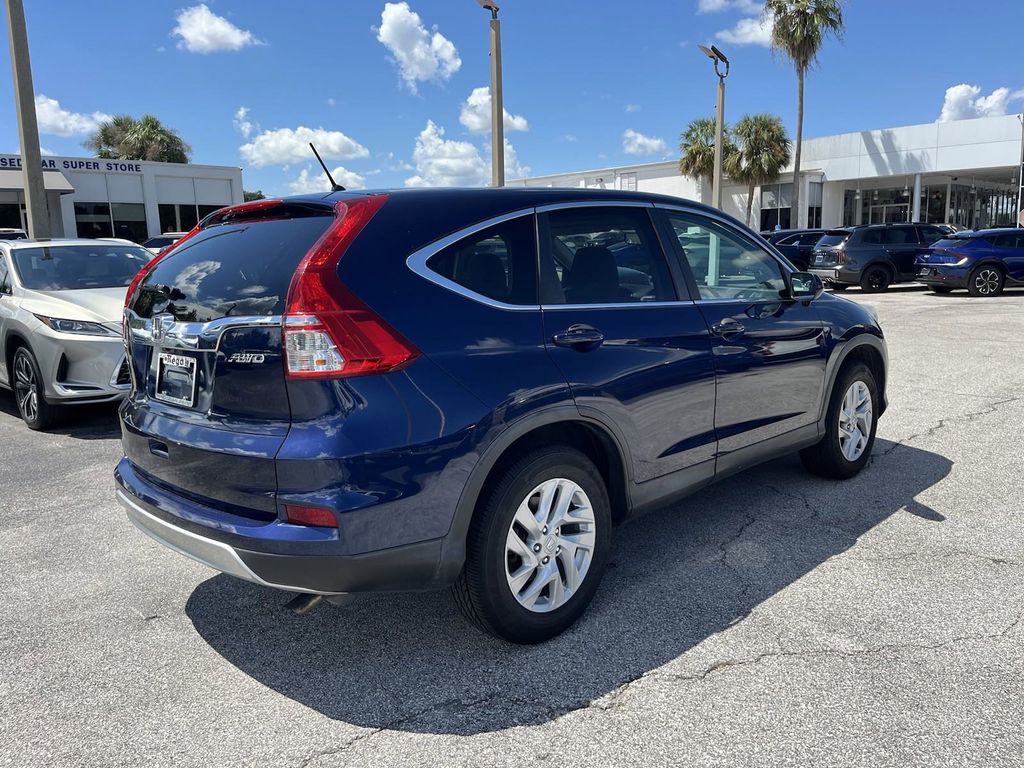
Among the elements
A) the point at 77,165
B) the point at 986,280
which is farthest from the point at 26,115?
the point at 77,165

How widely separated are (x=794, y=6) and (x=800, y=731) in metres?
36.0

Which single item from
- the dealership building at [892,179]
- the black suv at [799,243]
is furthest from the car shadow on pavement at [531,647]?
the dealership building at [892,179]

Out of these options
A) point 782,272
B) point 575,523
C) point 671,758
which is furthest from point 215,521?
point 782,272

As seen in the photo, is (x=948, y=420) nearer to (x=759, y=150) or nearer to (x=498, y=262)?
(x=498, y=262)

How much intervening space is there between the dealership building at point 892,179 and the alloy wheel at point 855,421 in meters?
27.0

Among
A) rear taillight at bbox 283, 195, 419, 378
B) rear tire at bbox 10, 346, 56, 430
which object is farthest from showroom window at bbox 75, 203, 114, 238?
rear taillight at bbox 283, 195, 419, 378

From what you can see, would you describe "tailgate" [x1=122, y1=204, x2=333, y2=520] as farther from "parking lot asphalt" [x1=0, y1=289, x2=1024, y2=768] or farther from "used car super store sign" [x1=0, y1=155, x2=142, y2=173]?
"used car super store sign" [x1=0, y1=155, x2=142, y2=173]

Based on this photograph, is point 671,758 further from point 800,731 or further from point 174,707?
point 174,707

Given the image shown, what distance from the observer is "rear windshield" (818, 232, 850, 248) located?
19078 mm

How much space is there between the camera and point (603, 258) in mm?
3348

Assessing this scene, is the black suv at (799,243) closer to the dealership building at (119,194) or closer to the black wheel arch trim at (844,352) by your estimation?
the black wheel arch trim at (844,352)

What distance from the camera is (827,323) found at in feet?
14.6

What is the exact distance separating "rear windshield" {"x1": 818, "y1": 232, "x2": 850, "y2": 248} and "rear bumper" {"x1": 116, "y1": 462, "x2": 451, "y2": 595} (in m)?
18.8

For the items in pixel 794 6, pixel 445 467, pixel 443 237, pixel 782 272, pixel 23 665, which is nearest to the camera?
pixel 445 467
